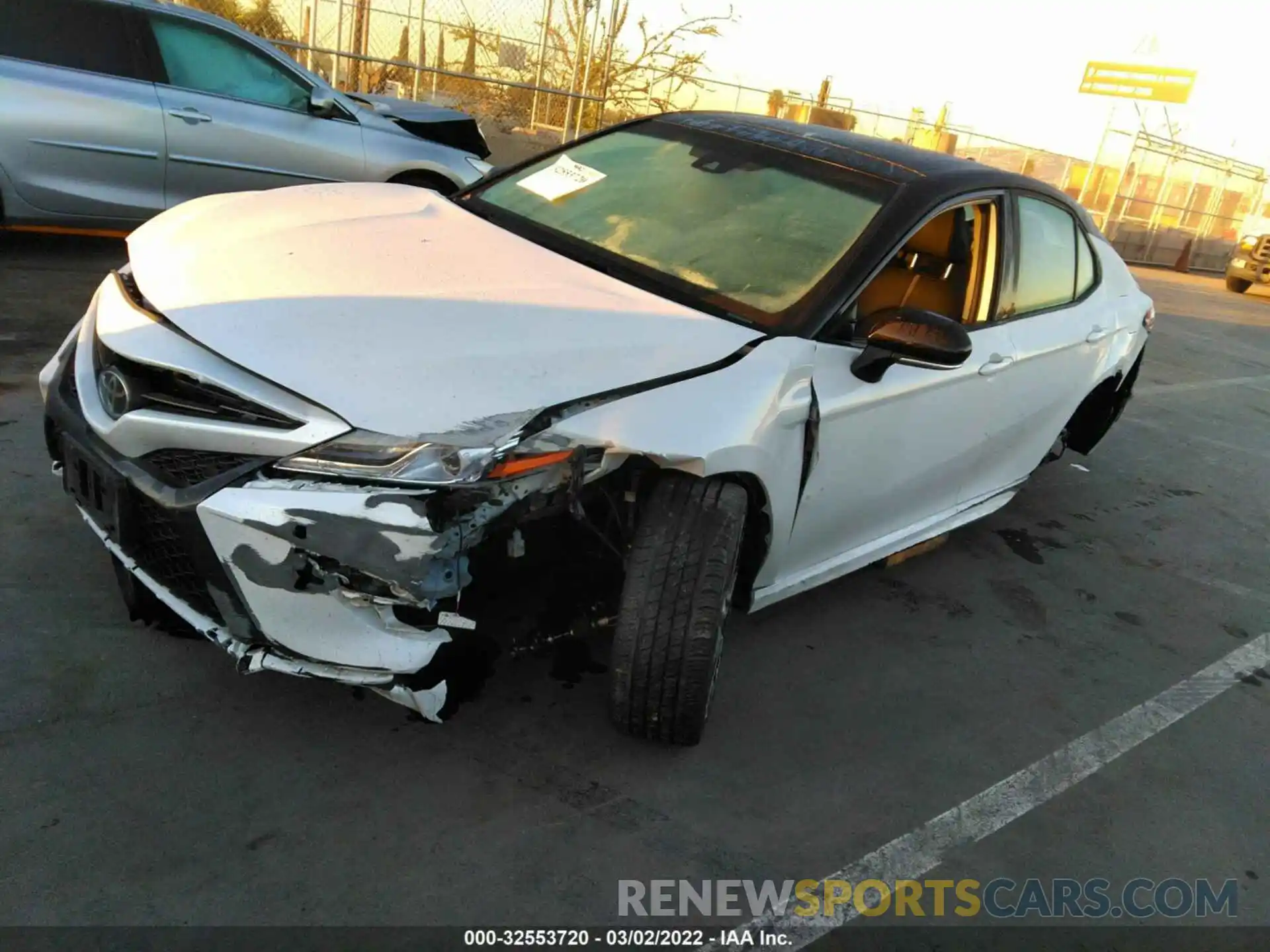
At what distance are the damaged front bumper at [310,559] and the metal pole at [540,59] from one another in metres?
9.47

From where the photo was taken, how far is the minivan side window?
5.77 metres

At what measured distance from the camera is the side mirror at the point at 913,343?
2643mm

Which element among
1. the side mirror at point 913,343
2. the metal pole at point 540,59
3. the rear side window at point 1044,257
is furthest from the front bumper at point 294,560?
the metal pole at point 540,59

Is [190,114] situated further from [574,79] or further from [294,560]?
[574,79]

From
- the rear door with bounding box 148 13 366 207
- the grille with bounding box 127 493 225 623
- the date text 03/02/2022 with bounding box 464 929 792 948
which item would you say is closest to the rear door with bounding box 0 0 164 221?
the rear door with bounding box 148 13 366 207

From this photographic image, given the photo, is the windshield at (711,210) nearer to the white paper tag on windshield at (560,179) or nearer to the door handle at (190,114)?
the white paper tag on windshield at (560,179)

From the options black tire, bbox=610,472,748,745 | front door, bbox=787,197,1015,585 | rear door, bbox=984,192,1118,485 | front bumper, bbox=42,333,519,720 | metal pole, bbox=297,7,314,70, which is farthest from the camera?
metal pole, bbox=297,7,314,70

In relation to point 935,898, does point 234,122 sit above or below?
above

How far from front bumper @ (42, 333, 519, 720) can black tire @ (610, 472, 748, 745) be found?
0.43 metres

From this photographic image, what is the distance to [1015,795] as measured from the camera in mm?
2744

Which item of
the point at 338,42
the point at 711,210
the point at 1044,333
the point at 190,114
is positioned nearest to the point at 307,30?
the point at 338,42

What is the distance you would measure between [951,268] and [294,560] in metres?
2.63

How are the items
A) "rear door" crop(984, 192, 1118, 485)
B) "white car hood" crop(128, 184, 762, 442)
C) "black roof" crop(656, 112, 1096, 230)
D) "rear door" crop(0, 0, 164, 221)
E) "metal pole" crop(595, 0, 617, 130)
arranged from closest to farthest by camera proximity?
"white car hood" crop(128, 184, 762, 442) < "black roof" crop(656, 112, 1096, 230) < "rear door" crop(984, 192, 1118, 485) < "rear door" crop(0, 0, 164, 221) < "metal pole" crop(595, 0, 617, 130)

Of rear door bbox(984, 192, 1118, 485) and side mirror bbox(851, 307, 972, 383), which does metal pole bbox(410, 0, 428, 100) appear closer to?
rear door bbox(984, 192, 1118, 485)
